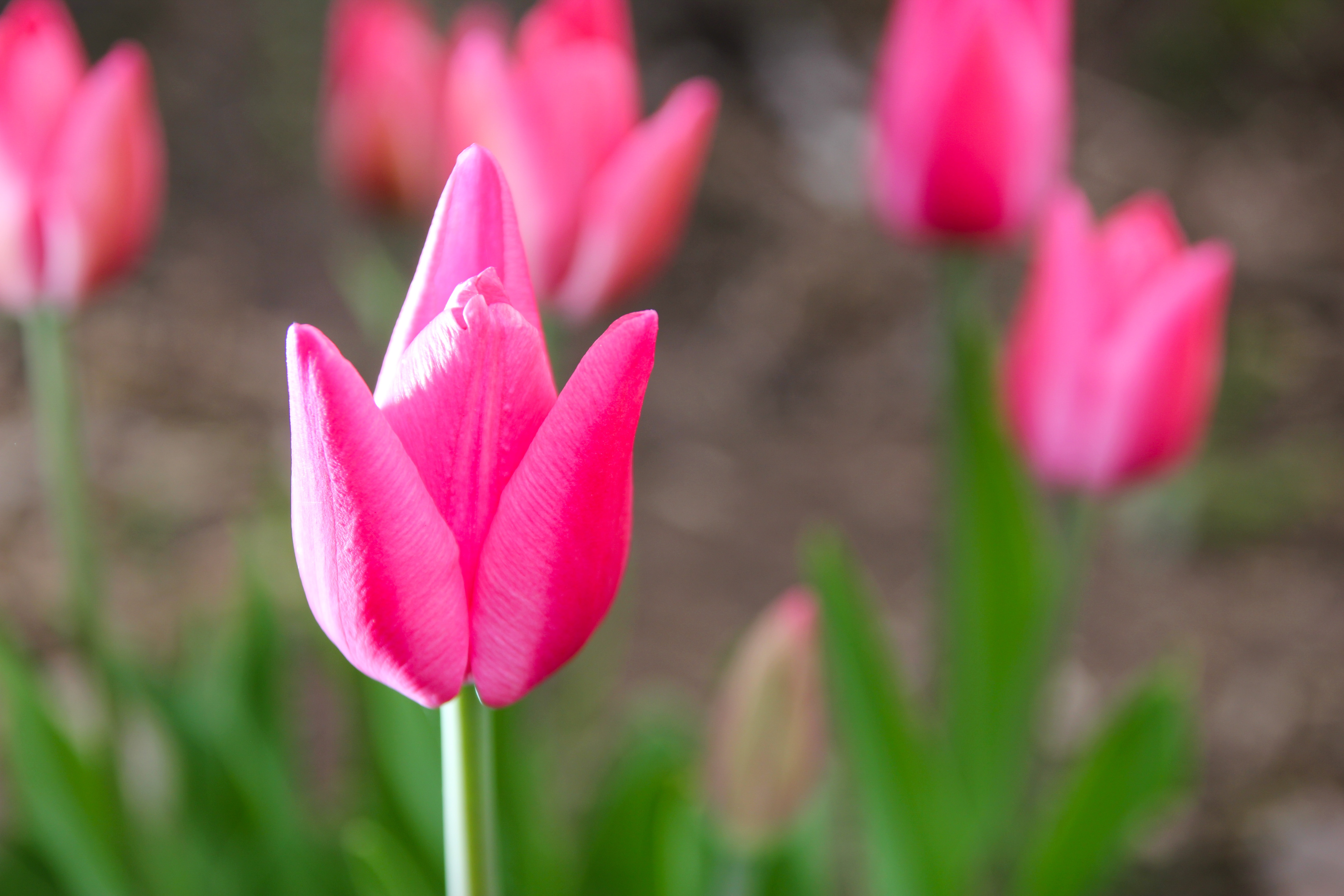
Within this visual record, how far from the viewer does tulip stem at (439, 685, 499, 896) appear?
0.31 metres

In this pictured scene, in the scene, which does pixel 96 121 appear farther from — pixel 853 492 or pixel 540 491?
pixel 853 492

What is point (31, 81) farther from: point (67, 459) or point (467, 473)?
point (467, 473)

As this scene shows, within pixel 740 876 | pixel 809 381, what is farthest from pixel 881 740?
pixel 809 381

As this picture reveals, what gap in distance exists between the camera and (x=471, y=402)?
27 cm

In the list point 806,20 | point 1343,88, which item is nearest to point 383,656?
point 806,20

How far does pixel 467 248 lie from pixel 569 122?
28cm

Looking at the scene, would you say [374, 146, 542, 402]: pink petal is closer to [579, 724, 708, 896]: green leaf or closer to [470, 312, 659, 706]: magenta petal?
[470, 312, 659, 706]: magenta petal

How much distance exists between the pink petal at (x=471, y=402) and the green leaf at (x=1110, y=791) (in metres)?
0.46

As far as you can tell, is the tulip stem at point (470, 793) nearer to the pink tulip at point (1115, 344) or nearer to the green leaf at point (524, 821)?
the green leaf at point (524, 821)

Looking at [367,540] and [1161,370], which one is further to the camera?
[1161,370]

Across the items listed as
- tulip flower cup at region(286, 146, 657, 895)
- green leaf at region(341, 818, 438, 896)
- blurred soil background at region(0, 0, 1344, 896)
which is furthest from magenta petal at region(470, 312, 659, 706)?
blurred soil background at region(0, 0, 1344, 896)

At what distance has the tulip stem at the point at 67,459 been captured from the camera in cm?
54

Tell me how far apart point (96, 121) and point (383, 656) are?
1.02 ft

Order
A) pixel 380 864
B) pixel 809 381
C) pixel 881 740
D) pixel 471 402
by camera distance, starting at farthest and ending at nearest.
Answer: pixel 809 381 → pixel 881 740 → pixel 380 864 → pixel 471 402
